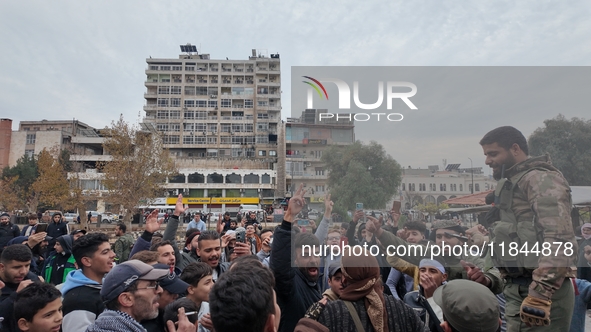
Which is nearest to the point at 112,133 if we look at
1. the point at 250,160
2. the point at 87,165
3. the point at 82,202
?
the point at 82,202

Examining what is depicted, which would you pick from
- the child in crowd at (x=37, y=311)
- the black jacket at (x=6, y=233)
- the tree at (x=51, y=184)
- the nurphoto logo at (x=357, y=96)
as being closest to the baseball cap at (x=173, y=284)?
the child in crowd at (x=37, y=311)

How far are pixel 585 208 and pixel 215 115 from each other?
62.9m

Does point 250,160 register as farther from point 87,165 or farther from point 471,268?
point 471,268

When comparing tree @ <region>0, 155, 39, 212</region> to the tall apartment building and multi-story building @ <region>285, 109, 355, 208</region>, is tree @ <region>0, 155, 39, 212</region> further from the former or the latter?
multi-story building @ <region>285, 109, 355, 208</region>

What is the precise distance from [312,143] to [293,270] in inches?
50.2

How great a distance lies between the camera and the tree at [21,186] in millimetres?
40312

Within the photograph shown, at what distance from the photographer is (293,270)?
8.98 ft

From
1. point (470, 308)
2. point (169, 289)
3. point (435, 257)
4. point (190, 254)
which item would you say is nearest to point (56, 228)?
point (190, 254)

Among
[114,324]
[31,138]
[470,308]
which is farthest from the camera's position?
[31,138]

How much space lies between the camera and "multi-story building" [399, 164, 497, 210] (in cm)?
325

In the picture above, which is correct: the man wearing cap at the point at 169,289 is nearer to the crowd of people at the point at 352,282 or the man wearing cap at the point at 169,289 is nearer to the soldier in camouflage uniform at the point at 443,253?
the crowd of people at the point at 352,282

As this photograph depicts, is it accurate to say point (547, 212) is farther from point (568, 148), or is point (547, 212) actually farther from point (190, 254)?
point (190, 254)

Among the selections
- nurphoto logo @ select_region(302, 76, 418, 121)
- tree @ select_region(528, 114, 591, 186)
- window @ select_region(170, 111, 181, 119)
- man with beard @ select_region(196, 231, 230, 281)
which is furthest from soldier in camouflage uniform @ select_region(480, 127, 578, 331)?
window @ select_region(170, 111, 181, 119)

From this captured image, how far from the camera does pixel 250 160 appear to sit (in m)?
56.5
